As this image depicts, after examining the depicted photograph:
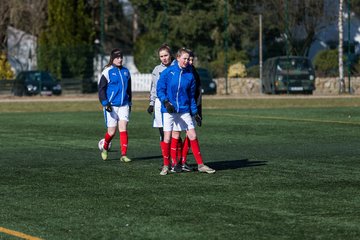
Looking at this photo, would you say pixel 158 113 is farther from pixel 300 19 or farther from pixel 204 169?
pixel 300 19

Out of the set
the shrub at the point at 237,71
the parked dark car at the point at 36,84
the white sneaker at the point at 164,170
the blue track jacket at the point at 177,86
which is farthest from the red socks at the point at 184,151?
the shrub at the point at 237,71

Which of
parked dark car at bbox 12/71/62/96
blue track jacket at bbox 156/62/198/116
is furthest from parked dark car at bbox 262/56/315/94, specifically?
blue track jacket at bbox 156/62/198/116

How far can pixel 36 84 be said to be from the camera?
2140 inches

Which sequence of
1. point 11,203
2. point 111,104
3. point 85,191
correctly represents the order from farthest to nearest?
point 111,104 < point 85,191 < point 11,203

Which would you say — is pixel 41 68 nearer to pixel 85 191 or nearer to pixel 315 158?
pixel 315 158

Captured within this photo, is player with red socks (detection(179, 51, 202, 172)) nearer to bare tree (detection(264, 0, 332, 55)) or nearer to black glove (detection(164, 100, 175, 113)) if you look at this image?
black glove (detection(164, 100, 175, 113))

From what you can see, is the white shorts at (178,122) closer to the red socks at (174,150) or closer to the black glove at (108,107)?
the red socks at (174,150)

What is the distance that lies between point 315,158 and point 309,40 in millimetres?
48997

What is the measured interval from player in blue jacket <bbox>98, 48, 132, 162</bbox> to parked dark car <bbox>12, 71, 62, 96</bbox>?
3600 centimetres

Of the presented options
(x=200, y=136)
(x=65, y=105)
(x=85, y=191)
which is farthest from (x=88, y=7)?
(x=85, y=191)

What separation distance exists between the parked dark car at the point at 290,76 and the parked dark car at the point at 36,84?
34.3 ft

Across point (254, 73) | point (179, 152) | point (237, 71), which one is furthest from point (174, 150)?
point (254, 73)

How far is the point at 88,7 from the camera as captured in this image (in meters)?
61.2

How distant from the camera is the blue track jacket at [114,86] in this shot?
1803cm
